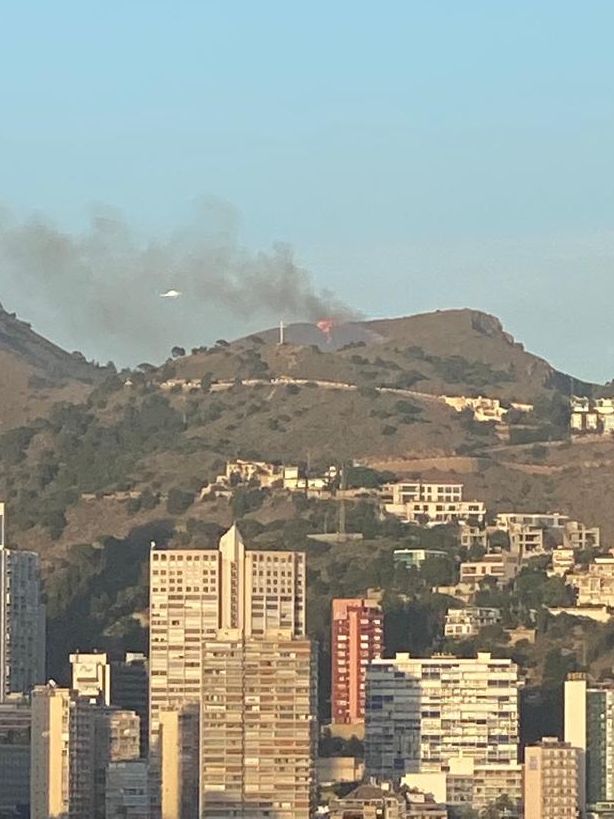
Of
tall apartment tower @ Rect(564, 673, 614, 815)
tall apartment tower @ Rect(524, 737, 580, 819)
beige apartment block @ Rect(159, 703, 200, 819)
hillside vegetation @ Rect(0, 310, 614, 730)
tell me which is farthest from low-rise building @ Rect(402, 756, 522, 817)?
hillside vegetation @ Rect(0, 310, 614, 730)

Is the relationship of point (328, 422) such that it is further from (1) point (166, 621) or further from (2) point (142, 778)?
(2) point (142, 778)

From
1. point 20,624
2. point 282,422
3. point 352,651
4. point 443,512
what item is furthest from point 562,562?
point 282,422

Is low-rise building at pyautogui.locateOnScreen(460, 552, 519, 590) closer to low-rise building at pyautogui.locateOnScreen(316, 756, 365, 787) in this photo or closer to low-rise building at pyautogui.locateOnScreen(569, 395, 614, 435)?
low-rise building at pyautogui.locateOnScreen(569, 395, 614, 435)

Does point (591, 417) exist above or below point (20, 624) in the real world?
above

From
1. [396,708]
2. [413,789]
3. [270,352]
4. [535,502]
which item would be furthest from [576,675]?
[270,352]

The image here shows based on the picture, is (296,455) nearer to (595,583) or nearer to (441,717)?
(595,583)

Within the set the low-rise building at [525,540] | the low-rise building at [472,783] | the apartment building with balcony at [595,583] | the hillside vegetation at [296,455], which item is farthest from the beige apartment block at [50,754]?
the low-rise building at [525,540]
